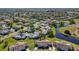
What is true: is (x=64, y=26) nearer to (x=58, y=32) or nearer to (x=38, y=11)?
(x=58, y=32)

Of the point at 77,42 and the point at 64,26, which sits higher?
the point at 64,26
